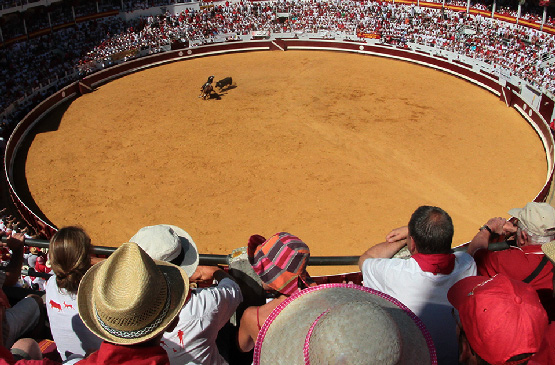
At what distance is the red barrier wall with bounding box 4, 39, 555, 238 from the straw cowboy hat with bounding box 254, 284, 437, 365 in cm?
1192

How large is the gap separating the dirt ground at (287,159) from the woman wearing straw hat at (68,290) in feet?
29.1

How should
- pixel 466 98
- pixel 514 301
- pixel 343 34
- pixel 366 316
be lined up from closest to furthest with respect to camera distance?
pixel 366 316 → pixel 514 301 → pixel 466 98 → pixel 343 34

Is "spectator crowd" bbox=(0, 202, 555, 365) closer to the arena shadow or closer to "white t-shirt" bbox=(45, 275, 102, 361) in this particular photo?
"white t-shirt" bbox=(45, 275, 102, 361)

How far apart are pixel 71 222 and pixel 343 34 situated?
22532mm

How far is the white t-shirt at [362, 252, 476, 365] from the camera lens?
9.10 ft

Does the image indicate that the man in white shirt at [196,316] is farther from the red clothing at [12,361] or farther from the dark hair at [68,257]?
the red clothing at [12,361]

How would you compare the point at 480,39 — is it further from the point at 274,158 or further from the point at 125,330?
the point at 125,330

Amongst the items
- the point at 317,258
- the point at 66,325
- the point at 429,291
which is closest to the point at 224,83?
the point at 317,258

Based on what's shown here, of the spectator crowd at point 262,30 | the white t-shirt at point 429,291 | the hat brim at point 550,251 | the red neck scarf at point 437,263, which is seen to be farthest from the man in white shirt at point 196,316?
the spectator crowd at point 262,30

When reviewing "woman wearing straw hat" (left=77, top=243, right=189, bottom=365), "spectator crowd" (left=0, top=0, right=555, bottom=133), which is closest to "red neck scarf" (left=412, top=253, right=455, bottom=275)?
"woman wearing straw hat" (left=77, top=243, right=189, bottom=365)

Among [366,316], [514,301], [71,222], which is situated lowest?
[71,222]

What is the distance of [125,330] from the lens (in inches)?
80.1

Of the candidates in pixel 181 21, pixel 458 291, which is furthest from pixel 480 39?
pixel 458 291

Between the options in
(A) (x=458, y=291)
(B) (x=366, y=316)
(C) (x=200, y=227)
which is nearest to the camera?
(B) (x=366, y=316)
